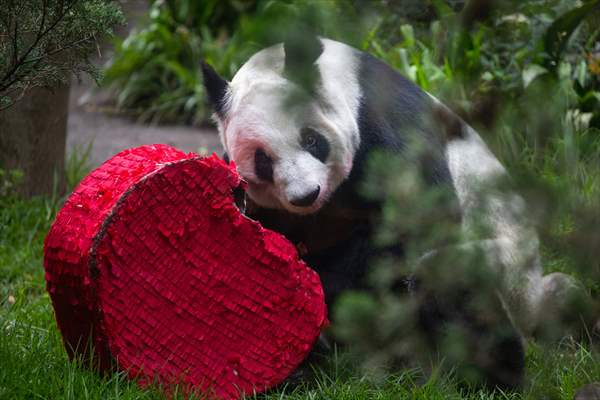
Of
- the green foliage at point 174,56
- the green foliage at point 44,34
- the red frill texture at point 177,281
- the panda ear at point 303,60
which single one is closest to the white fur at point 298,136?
the red frill texture at point 177,281

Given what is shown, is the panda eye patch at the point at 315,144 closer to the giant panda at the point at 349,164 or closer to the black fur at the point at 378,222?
the giant panda at the point at 349,164

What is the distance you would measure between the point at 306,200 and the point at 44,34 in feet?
3.14

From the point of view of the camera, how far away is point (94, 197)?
8.51 feet

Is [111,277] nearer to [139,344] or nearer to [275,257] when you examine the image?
[139,344]

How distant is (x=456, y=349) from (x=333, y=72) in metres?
1.23

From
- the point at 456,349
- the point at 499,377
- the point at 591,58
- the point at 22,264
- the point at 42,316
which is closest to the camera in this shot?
the point at 456,349

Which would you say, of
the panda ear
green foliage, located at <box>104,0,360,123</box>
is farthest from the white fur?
green foliage, located at <box>104,0,360,123</box>

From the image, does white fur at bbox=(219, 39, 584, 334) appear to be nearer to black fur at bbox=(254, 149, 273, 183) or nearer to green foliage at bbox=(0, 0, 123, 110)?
black fur at bbox=(254, 149, 273, 183)

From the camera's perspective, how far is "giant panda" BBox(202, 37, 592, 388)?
281 cm

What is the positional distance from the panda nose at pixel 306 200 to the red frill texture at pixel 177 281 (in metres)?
0.16

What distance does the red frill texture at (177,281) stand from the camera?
254cm

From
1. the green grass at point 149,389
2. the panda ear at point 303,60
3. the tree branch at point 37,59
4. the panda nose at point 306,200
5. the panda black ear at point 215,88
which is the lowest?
the green grass at point 149,389

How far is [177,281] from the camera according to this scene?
2.68m

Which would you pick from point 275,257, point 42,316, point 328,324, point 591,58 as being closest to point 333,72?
point 275,257
